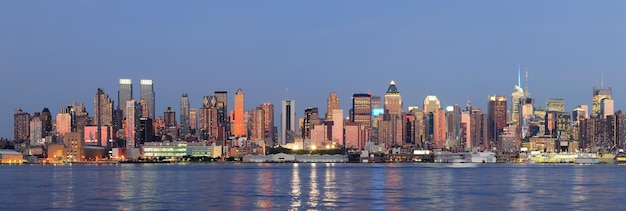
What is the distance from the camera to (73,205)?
7238 centimetres

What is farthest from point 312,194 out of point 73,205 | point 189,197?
point 73,205

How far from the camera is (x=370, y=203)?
7438cm

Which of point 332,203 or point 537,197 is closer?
point 332,203

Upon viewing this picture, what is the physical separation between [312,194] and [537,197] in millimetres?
20406

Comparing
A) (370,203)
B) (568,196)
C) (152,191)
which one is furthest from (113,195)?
(568,196)

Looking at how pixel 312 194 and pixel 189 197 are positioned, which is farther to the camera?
pixel 312 194

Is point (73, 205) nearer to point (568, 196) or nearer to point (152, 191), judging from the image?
point (152, 191)

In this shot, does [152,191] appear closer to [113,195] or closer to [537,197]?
[113,195]

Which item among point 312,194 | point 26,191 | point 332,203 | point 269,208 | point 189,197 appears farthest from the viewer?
point 26,191

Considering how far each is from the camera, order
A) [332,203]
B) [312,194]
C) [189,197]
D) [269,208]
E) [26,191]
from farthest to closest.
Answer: [26,191]
[312,194]
[189,197]
[332,203]
[269,208]

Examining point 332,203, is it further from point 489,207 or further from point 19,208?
point 19,208

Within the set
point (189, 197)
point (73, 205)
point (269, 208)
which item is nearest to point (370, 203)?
point (269, 208)

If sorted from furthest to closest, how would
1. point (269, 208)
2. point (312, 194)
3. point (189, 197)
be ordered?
point (312, 194), point (189, 197), point (269, 208)

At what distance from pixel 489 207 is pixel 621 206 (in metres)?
10.1
